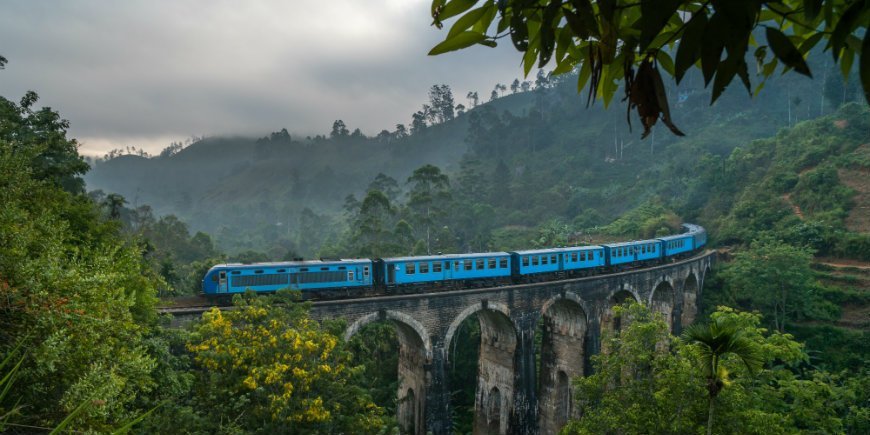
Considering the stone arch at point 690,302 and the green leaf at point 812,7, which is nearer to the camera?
the green leaf at point 812,7

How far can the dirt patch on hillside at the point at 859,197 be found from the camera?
31922 millimetres

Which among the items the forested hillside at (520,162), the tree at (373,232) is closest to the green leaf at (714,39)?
the tree at (373,232)

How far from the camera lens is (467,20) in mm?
1504

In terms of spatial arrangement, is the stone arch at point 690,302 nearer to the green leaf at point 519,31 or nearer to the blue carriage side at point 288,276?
the blue carriage side at point 288,276

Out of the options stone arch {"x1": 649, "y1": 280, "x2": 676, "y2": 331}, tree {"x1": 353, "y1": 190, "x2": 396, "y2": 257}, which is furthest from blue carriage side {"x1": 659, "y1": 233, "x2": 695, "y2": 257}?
tree {"x1": 353, "y1": 190, "x2": 396, "y2": 257}

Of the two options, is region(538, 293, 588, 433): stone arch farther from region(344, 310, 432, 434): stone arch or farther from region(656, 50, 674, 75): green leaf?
region(656, 50, 674, 75): green leaf

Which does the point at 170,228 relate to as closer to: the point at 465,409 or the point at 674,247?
the point at 465,409

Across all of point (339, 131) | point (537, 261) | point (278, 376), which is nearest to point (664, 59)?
point (278, 376)

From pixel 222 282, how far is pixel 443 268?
899cm

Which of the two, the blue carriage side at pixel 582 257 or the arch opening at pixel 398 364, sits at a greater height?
the blue carriage side at pixel 582 257

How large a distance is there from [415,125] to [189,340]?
114509 mm

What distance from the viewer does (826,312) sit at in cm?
2570

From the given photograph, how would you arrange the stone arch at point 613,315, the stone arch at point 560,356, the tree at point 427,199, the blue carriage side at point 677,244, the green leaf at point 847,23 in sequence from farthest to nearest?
the tree at point 427,199 → the blue carriage side at point 677,244 → the stone arch at point 613,315 → the stone arch at point 560,356 → the green leaf at point 847,23

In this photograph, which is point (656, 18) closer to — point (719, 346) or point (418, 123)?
point (719, 346)
